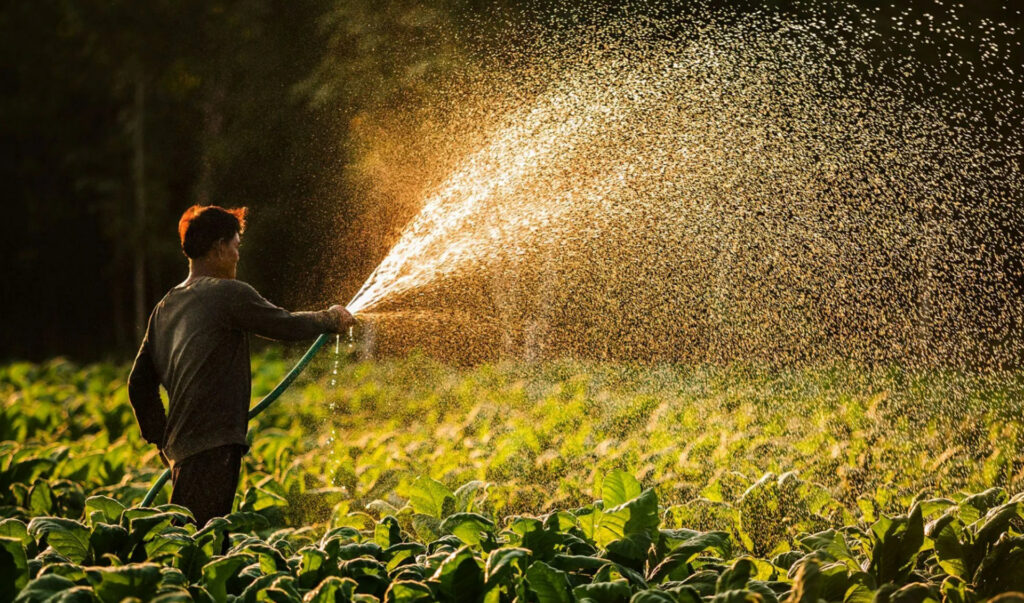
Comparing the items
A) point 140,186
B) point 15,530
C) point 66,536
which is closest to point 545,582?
point 66,536

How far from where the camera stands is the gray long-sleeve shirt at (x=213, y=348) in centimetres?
422

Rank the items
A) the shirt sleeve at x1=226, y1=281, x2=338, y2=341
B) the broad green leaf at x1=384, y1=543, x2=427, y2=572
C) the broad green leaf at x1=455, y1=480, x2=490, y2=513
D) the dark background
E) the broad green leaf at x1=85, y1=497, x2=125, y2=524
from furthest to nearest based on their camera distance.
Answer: the dark background < the shirt sleeve at x1=226, y1=281, x2=338, y2=341 < the broad green leaf at x1=455, y1=480, x2=490, y2=513 < the broad green leaf at x1=85, y1=497, x2=125, y2=524 < the broad green leaf at x1=384, y1=543, x2=427, y2=572

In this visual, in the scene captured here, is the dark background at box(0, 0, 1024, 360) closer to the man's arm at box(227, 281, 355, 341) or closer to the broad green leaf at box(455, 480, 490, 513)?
the man's arm at box(227, 281, 355, 341)

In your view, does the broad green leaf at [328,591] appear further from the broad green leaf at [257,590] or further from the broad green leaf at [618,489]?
the broad green leaf at [618,489]

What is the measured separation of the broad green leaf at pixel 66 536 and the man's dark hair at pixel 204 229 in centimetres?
146

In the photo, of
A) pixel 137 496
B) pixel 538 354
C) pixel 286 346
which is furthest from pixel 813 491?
pixel 286 346

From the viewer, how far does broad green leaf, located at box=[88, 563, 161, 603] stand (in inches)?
105

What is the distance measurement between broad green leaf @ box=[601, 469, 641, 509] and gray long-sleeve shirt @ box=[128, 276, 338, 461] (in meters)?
1.36

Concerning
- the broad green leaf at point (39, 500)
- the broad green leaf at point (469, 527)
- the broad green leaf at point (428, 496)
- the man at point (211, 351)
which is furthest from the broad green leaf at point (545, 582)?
the broad green leaf at point (39, 500)

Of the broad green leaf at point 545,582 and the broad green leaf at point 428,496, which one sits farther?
the broad green leaf at point 428,496

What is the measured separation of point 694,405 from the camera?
745 cm

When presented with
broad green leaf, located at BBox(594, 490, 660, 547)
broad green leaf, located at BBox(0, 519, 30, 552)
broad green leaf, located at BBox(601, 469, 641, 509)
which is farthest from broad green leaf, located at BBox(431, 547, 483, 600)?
broad green leaf, located at BBox(0, 519, 30, 552)

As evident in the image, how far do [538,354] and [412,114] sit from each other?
3.21m

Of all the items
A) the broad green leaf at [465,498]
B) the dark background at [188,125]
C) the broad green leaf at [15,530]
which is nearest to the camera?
the broad green leaf at [15,530]
